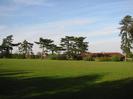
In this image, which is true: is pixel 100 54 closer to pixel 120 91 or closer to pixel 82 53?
pixel 82 53

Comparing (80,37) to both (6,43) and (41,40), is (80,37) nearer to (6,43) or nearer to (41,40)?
(41,40)

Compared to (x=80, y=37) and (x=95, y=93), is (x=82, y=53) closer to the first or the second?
Answer: (x=80, y=37)

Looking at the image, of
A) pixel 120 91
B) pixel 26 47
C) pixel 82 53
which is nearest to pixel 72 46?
pixel 82 53

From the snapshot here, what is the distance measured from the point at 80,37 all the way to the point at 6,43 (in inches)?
735

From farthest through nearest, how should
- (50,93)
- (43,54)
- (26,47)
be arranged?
(26,47)
(43,54)
(50,93)

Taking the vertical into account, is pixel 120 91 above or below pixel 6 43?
below

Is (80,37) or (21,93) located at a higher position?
(80,37)

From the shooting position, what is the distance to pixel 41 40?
7888 cm

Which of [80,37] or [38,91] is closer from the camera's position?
[38,91]

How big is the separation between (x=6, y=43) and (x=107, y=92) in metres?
70.6

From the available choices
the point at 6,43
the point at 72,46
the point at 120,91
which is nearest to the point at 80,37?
the point at 72,46

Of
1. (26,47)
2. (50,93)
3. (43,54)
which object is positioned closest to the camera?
(50,93)

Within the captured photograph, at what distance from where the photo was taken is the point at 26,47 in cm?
8275

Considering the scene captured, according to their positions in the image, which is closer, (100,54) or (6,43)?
(6,43)
